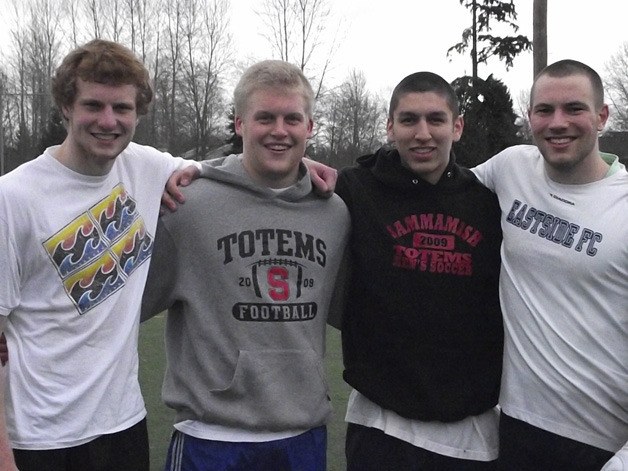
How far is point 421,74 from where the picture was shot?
3.66 metres

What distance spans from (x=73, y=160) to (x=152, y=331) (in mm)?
7328

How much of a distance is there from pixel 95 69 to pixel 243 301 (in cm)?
106

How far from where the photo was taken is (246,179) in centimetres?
334

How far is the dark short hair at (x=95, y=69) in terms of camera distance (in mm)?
3045

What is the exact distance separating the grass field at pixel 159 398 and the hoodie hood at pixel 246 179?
8.10 feet

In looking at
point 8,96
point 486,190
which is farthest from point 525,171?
point 8,96

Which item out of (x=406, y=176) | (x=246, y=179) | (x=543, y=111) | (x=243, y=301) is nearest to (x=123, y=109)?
(x=246, y=179)

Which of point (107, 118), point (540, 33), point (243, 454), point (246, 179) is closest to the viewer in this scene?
point (107, 118)

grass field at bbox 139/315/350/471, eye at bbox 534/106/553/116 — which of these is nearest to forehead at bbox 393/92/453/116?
eye at bbox 534/106/553/116

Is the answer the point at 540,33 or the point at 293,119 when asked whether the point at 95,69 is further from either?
the point at 540,33

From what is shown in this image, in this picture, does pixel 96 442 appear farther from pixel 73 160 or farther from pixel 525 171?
pixel 525 171

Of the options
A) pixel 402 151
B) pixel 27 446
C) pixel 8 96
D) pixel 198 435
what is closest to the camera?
pixel 27 446

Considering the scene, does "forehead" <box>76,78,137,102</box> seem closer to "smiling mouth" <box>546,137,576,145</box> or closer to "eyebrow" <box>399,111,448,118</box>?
"eyebrow" <box>399,111,448,118</box>

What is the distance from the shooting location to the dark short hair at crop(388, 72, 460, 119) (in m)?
3.58
